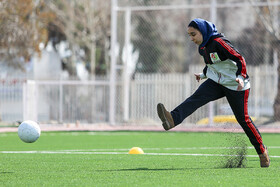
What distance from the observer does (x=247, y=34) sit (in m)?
38.1

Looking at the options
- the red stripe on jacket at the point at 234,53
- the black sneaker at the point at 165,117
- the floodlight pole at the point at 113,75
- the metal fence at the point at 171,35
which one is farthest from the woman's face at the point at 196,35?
the floodlight pole at the point at 113,75

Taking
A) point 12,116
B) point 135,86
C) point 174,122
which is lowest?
point 12,116

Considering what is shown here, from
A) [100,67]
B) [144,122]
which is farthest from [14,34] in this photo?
[100,67]

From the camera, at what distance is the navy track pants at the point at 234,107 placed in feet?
24.8

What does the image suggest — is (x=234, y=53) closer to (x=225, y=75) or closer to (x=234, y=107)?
(x=225, y=75)

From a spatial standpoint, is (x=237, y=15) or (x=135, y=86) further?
(x=237, y=15)

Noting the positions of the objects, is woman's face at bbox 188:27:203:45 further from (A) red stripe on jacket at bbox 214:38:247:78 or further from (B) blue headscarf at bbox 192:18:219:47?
(A) red stripe on jacket at bbox 214:38:247:78

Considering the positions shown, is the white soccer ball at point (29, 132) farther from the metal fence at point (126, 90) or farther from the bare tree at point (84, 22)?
the bare tree at point (84, 22)

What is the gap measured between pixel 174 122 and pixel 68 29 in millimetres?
26912

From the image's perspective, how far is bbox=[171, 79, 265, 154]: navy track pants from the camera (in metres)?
7.55

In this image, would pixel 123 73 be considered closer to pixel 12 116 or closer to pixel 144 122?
pixel 144 122

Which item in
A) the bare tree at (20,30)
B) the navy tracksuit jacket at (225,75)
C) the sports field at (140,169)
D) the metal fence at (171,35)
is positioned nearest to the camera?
the sports field at (140,169)

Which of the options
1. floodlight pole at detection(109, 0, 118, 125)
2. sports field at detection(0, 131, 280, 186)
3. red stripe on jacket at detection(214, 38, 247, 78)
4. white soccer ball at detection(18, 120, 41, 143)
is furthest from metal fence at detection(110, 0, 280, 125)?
red stripe on jacket at detection(214, 38, 247, 78)

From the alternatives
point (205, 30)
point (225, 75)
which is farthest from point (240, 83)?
point (205, 30)
